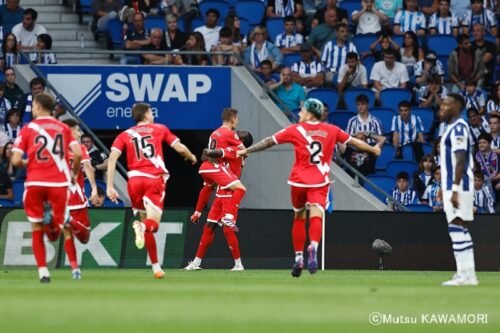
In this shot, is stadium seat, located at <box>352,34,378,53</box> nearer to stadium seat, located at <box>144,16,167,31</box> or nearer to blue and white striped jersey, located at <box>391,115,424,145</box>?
blue and white striped jersey, located at <box>391,115,424,145</box>

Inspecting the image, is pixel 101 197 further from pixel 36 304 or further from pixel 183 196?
pixel 36 304

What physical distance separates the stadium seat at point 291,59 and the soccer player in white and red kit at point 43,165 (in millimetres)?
13163

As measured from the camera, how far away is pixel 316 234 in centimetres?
1816

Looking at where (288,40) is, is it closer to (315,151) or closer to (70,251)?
(315,151)

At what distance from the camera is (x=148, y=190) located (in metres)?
18.1

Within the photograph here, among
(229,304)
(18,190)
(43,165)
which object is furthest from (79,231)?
(18,190)

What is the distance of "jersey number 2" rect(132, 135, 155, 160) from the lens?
18.2 meters

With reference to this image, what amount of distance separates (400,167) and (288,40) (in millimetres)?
3934

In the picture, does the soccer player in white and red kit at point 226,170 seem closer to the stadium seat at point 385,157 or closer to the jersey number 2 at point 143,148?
the jersey number 2 at point 143,148

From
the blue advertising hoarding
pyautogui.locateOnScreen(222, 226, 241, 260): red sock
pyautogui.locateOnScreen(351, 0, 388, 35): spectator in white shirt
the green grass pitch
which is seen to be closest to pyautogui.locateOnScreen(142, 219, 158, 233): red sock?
the green grass pitch

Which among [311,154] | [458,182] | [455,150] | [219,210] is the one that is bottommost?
[219,210]

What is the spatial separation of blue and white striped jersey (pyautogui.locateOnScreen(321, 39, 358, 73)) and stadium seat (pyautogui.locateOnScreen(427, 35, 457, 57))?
2154mm

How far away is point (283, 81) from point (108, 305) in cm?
1565

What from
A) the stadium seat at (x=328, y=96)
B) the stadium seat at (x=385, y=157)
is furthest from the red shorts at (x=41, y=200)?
the stadium seat at (x=328, y=96)
